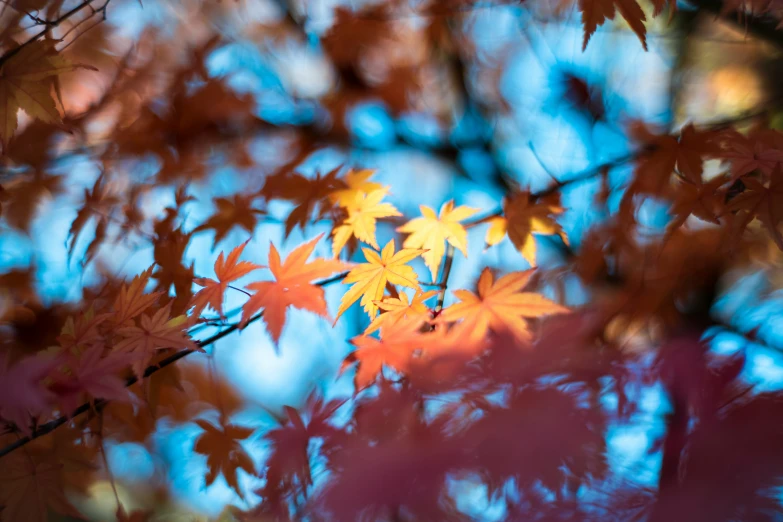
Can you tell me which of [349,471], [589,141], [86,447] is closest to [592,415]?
[349,471]

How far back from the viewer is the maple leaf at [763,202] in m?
0.78

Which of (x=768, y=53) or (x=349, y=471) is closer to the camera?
(x=349, y=471)

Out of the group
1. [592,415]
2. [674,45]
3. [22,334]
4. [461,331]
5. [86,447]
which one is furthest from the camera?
[674,45]

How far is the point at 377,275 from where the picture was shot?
2.97 feet

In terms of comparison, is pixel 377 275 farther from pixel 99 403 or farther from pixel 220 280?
pixel 99 403

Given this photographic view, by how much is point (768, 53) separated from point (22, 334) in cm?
282

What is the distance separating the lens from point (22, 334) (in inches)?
63.4

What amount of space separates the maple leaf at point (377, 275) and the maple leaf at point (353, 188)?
0.33 m

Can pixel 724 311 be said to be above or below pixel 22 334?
above

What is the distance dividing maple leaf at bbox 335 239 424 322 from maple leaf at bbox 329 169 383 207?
326 millimetres

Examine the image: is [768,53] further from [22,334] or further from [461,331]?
[22,334]

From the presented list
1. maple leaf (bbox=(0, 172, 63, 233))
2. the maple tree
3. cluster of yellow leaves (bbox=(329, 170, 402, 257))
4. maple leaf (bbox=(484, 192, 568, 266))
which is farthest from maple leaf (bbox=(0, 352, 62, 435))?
maple leaf (bbox=(0, 172, 63, 233))

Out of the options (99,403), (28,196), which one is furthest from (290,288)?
(28,196)

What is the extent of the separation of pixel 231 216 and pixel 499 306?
927 mm
